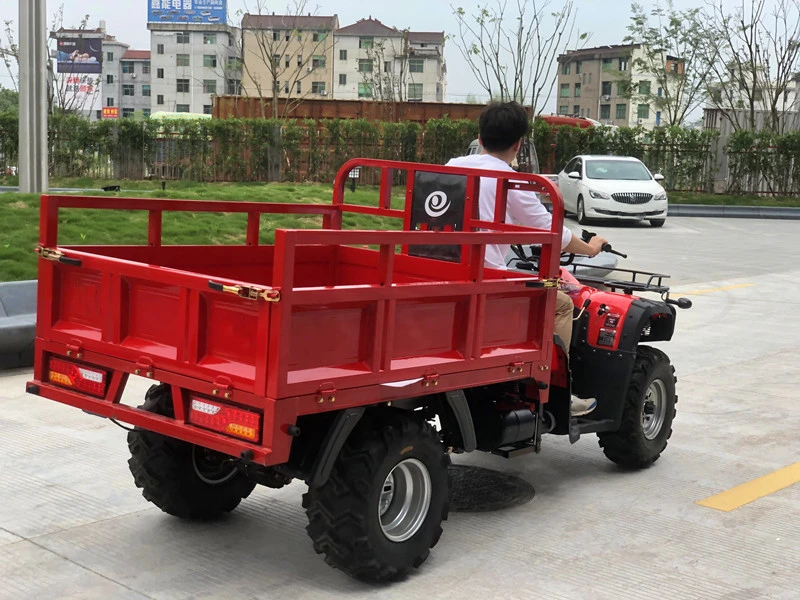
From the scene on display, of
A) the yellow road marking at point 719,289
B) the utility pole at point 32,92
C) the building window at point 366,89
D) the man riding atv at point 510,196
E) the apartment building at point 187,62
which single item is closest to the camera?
the man riding atv at point 510,196

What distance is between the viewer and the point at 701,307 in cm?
1270

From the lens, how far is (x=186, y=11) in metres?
105

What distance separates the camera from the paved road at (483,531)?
438 cm

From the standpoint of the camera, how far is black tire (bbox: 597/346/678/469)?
6.00 meters

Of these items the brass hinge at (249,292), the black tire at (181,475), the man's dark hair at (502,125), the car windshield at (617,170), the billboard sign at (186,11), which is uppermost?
the billboard sign at (186,11)

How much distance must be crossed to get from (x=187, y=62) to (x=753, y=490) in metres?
105

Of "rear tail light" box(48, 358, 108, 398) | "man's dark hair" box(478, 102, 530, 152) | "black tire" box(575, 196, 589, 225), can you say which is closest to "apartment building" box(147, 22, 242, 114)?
"black tire" box(575, 196, 589, 225)

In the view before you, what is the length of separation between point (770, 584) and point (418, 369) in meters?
1.77

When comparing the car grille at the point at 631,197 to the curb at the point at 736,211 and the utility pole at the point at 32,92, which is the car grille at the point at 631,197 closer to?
the curb at the point at 736,211

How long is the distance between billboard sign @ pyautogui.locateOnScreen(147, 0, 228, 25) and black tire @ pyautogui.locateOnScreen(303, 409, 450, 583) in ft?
341

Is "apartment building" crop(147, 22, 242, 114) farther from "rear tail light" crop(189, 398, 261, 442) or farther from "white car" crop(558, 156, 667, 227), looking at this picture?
"rear tail light" crop(189, 398, 261, 442)

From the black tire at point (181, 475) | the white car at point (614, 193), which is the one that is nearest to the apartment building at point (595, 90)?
the white car at point (614, 193)

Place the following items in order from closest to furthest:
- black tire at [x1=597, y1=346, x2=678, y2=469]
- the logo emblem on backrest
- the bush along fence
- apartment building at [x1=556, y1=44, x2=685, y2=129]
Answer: the logo emblem on backrest < black tire at [x1=597, y1=346, x2=678, y2=469] < the bush along fence < apartment building at [x1=556, y1=44, x2=685, y2=129]

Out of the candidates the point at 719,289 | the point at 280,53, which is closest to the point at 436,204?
the point at 719,289
